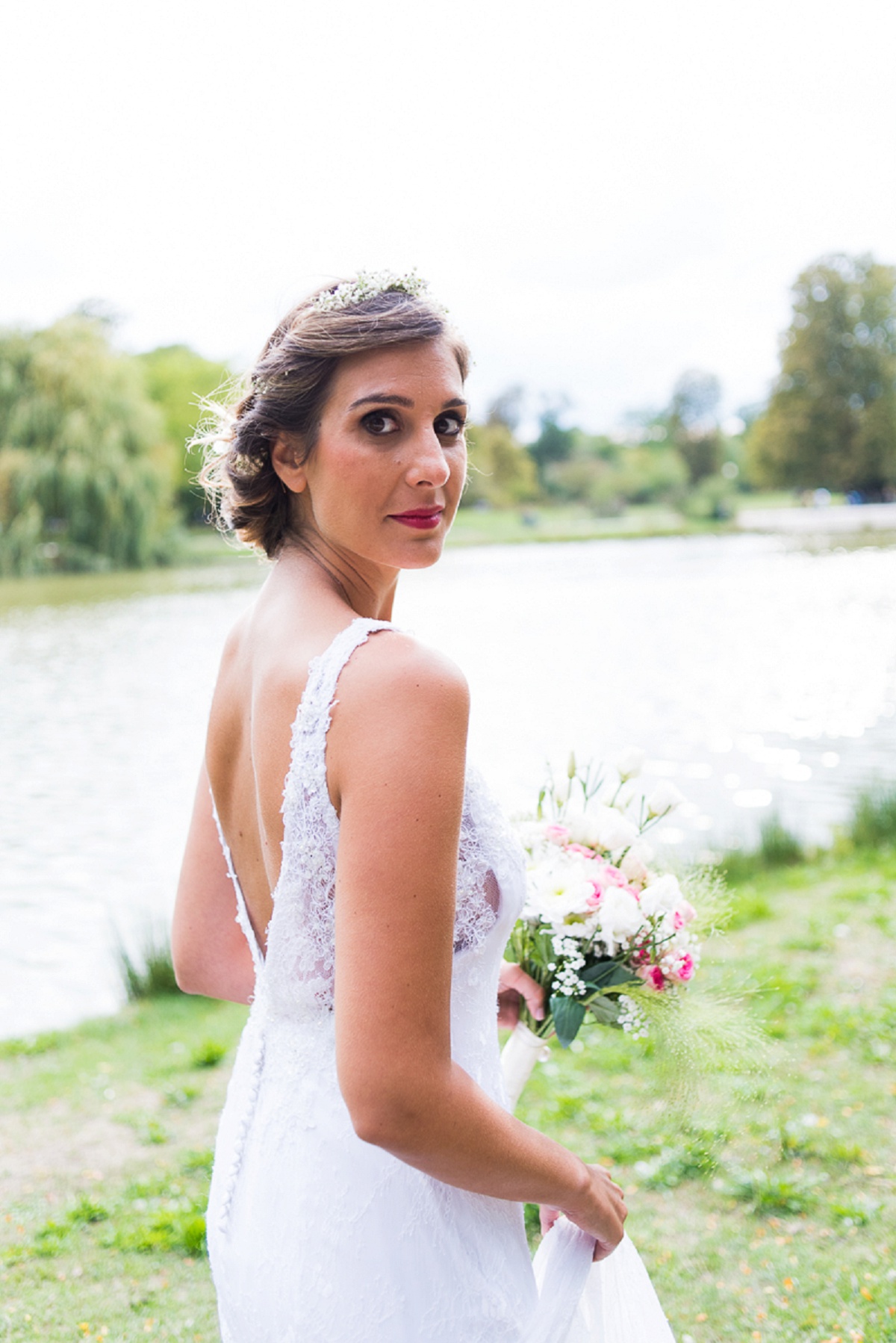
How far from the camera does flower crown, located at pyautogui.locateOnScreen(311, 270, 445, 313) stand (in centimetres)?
168

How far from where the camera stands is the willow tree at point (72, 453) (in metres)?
32.5

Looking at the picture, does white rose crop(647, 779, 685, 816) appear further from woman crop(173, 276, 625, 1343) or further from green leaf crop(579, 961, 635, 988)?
woman crop(173, 276, 625, 1343)

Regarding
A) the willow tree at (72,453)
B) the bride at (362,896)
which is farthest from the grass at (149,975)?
the willow tree at (72,453)

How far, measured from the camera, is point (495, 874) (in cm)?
161

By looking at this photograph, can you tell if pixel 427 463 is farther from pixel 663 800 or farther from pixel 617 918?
pixel 663 800

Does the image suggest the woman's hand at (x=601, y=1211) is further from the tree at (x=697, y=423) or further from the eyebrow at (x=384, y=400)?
the tree at (x=697, y=423)

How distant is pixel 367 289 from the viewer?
66.9 inches

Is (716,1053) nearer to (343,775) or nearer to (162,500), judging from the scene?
(343,775)

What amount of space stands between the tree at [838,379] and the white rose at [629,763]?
6207 centimetres

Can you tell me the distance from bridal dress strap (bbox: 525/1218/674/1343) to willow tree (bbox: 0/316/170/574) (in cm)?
3292

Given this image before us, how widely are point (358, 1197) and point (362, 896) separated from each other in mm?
568

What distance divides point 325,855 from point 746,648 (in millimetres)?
20796

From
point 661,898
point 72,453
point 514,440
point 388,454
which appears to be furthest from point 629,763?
point 514,440

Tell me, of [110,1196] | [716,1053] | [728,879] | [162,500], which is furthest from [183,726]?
[162,500]
